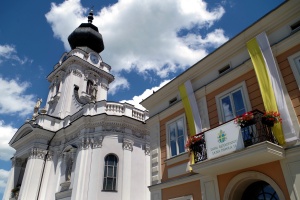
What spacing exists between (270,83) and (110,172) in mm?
14725

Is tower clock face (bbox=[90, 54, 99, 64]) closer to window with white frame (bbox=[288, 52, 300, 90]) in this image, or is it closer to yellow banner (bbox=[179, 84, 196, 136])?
yellow banner (bbox=[179, 84, 196, 136])

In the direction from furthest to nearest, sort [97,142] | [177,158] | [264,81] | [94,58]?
[94,58]
[97,142]
[177,158]
[264,81]

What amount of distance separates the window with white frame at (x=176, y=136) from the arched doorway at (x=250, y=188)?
10.2ft

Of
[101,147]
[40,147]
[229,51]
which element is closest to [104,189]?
[101,147]

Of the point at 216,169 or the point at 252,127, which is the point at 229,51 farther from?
the point at 216,169

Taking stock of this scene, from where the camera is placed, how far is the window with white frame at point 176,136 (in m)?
12.2

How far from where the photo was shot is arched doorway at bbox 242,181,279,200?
28.7 ft

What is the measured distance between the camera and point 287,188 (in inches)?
307

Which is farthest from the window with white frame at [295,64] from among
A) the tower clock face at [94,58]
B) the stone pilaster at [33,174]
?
the tower clock face at [94,58]

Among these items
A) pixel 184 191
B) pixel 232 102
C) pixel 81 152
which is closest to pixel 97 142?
pixel 81 152

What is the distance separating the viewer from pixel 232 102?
34.7 ft

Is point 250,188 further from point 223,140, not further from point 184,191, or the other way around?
point 184,191

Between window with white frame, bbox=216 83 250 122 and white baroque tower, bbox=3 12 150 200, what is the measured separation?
467 inches

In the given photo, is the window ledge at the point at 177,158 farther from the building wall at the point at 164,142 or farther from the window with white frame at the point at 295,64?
the window with white frame at the point at 295,64
